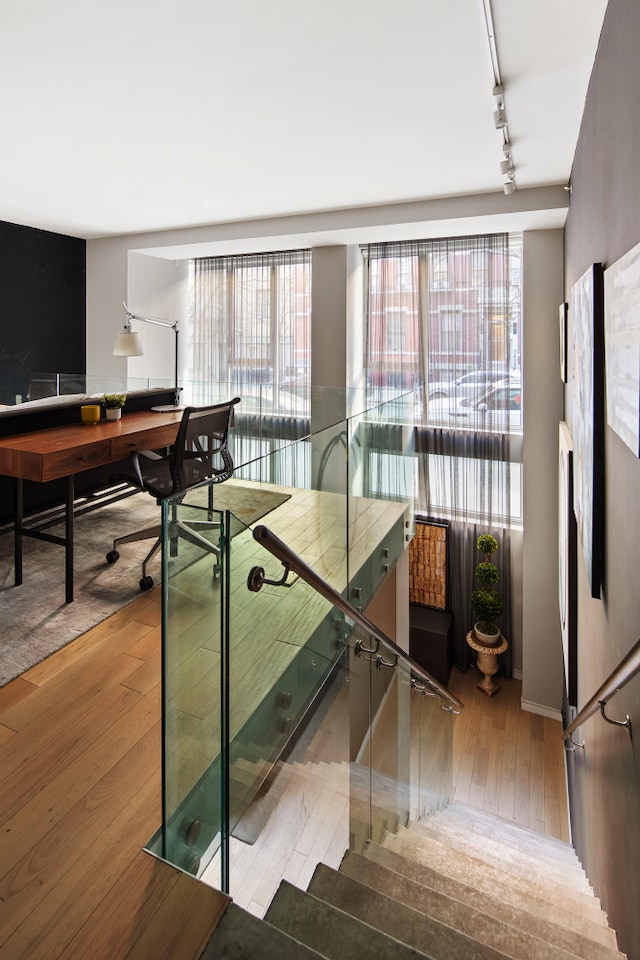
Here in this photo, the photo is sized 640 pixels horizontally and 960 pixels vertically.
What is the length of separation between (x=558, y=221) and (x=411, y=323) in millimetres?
1739

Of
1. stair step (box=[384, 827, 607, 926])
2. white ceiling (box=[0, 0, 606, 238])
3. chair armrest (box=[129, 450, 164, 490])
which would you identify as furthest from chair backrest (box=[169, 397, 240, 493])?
stair step (box=[384, 827, 607, 926])

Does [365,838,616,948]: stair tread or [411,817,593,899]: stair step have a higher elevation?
[365,838,616,948]: stair tread

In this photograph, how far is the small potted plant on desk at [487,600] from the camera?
5.28 meters

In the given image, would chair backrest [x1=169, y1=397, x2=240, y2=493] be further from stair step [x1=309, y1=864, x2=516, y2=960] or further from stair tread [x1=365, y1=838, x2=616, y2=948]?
stair tread [x1=365, y1=838, x2=616, y2=948]

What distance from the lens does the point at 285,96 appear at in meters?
2.64

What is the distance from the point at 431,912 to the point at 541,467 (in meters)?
3.63

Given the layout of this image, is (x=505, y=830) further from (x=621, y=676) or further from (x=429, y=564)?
(x=621, y=676)

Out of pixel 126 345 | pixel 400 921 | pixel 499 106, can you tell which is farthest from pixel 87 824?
pixel 126 345

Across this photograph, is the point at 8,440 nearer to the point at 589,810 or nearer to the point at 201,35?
the point at 201,35

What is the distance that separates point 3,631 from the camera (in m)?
2.35

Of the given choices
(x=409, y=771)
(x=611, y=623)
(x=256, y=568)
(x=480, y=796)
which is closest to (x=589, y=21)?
(x=611, y=623)

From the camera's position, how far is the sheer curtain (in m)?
5.32

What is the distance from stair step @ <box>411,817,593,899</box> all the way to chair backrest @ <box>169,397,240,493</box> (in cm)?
248

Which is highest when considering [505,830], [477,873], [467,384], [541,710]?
[467,384]
